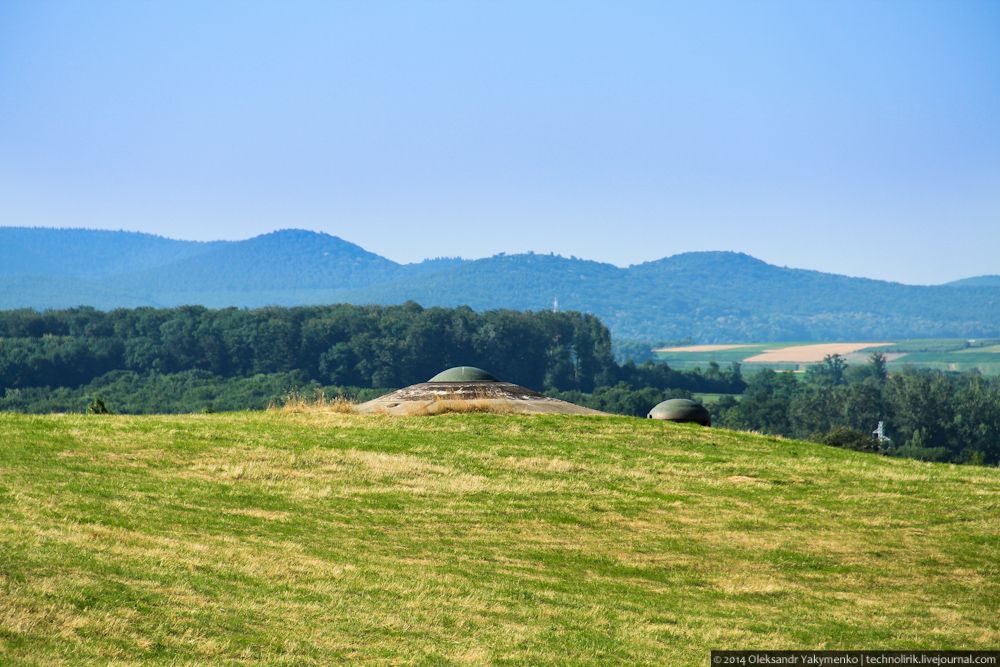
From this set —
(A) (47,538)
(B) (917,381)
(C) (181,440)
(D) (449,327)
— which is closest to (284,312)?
(D) (449,327)

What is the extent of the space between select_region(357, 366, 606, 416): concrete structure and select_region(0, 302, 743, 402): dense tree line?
290ft

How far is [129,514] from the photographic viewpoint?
14930 mm

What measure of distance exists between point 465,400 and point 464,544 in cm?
1231

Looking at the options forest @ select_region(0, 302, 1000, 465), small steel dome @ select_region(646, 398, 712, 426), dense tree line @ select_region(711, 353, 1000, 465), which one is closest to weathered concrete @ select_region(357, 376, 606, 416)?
small steel dome @ select_region(646, 398, 712, 426)

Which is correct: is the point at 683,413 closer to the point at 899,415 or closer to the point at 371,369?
the point at 899,415

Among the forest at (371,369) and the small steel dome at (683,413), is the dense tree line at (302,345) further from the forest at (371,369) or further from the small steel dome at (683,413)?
the small steel dome at (683,413)

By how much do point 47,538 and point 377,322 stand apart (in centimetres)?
11645

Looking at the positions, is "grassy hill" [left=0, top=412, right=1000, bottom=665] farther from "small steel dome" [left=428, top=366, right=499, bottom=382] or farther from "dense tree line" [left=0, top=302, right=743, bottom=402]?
"dense tree line" [left=0, top=302, right=743, bottom=402]

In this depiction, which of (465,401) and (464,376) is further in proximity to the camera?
(464,376)

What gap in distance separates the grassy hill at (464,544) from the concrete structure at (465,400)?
185 cm

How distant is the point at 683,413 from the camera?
3128 centimetres

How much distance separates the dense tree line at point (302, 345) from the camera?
11712 centimetres

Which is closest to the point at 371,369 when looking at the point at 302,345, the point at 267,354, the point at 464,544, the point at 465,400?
the point at 302,345

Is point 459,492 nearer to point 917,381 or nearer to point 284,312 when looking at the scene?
point 917,381
